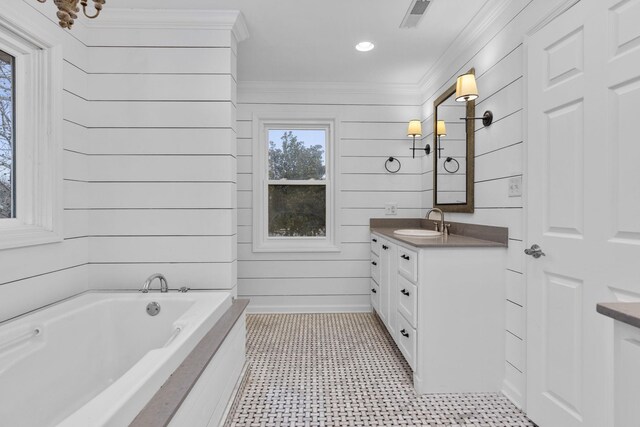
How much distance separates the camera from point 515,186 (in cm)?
180

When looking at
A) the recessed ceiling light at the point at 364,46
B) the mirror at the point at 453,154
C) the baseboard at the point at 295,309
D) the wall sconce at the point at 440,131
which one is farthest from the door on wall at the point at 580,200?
the baseboard at the point at 295,309

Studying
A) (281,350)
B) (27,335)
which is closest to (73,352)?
(27,335)

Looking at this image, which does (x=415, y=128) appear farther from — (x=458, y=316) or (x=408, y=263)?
(x=458, y=316)

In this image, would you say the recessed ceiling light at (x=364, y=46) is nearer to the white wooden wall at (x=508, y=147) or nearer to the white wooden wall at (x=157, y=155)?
the white wooden wall at (x=508, y=147)

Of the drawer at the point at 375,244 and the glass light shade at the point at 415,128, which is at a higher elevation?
the glass light shade at the point at 415,128

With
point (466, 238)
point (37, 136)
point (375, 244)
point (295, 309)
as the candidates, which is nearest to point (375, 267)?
point (375, 244)

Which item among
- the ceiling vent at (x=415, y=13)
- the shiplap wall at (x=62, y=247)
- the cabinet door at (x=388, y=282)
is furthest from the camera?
the cabinet door at (x=388, y=282)

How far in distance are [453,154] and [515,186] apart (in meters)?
0.86

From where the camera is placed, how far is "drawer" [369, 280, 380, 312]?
294cm

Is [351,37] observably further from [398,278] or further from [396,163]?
[398,278]

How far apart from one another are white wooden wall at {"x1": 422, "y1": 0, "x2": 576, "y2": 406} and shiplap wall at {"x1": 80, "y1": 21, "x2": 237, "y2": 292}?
1689 mm

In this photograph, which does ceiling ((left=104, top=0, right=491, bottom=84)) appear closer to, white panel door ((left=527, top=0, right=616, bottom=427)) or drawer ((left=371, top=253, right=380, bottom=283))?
white panel door ((left=527, top=0, right=616, bottom=427))

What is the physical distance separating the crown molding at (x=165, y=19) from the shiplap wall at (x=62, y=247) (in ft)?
0.77

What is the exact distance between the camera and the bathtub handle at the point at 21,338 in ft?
4.51
